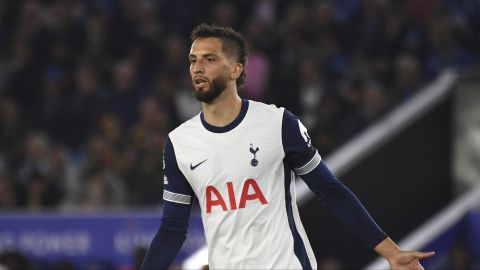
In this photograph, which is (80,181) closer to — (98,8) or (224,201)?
(98,8)

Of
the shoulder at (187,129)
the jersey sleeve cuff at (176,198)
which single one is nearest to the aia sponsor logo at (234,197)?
the jersey sleeve cuff at (176,198)

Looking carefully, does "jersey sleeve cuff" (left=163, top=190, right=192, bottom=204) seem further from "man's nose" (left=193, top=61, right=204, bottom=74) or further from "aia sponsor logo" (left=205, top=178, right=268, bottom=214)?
"man's nose" (left=193, top=61, right=204, bottom=74)

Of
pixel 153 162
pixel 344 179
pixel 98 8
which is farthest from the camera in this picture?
pixel 98 8

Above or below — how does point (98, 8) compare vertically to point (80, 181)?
above

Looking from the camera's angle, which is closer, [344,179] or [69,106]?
[344,179]

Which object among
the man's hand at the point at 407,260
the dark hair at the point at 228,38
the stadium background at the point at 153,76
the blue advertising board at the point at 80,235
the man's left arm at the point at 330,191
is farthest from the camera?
the stadium background at the point at 153,76

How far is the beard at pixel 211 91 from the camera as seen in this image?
200 inches

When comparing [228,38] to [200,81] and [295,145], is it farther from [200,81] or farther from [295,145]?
[295,145]

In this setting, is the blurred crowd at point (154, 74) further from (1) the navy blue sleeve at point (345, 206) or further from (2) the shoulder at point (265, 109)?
(1) the navy blue sleeve at point (345, 206)

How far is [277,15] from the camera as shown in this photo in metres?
14.5

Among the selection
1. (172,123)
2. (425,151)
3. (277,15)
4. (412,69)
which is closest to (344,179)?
(425,151)

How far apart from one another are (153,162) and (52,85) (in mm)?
2594

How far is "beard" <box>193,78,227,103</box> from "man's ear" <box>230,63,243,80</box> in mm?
72

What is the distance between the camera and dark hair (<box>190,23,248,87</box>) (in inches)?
203
